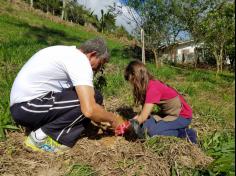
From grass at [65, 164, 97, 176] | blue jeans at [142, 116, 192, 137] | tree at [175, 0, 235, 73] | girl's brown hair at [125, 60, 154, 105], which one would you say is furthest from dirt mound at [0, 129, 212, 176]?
tree at [175, 0, 235, 73]

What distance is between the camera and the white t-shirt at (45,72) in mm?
3191

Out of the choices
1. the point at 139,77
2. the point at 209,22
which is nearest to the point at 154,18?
the point at 209,22

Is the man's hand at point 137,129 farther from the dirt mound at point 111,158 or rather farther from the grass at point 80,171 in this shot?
the grass at point 80,171

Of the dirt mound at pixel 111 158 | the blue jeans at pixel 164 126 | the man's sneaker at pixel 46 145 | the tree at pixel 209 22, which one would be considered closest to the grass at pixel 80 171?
the dirt mound at pixel 111 158

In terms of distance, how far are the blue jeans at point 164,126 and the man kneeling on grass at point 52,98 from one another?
1.93 ft

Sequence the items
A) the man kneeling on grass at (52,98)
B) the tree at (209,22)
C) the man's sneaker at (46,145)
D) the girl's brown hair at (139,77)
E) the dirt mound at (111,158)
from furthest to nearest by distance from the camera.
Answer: the tree at (209,22) < the girl's brown hair at (139,77) < the man's sneaker at (46,145) < the man kneeling on grass at (52,98) < the dirt mound at (111,158)

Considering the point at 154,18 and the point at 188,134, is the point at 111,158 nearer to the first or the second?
the point at 188,134

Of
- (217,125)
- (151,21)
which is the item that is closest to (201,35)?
(151,21)

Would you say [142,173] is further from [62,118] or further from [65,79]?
[65,79]

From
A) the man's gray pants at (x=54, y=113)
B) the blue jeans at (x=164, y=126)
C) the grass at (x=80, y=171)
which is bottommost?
the grass at (x=80, y=171)

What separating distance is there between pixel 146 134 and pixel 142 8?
15.4 meters

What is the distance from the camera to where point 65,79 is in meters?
3.42

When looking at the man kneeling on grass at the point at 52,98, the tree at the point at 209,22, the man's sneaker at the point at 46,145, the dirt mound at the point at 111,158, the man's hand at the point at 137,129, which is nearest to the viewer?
the dirt mound at the point at 111,158

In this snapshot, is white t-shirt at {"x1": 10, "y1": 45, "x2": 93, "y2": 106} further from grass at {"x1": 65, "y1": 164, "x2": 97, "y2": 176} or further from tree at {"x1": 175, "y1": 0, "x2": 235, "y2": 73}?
tree at {"x1": 175, "y1": 0, "x2": 235, "y2": 73}
